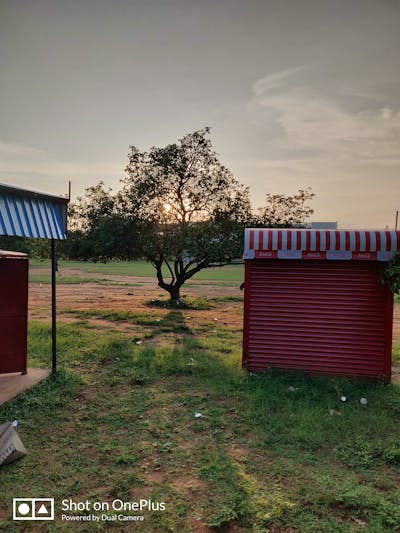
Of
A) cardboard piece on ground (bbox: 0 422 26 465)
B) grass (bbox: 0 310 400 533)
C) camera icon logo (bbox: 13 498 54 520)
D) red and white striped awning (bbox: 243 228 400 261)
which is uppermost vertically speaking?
red and white striped awning (bbox: 243 228 400 261)

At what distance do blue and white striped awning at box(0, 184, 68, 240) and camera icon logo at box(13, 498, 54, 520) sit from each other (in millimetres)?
3459

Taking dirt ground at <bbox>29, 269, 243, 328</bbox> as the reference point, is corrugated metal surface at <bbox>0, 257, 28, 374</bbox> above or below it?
above

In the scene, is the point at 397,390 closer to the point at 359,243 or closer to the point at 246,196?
the point at 359,243

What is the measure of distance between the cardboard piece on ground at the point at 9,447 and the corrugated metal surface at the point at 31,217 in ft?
8.87

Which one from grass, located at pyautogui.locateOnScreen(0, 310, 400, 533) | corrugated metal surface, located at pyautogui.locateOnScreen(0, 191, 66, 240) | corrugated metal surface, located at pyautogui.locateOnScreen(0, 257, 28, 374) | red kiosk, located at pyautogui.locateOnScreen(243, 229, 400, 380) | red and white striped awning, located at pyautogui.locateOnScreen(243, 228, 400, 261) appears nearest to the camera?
grass, located at pyautogui.locateOnScreen(0, 310, 400, 533)

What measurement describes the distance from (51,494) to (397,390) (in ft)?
20.1

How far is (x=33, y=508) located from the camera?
3.81 metres

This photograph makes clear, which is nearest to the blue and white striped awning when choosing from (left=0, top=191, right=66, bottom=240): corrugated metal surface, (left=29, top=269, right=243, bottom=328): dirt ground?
(left=0, top=191, right=66, bottom=240): corrugated metal surface

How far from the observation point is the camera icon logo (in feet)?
12.2

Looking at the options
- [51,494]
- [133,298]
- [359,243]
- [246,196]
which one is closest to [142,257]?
[133,298]

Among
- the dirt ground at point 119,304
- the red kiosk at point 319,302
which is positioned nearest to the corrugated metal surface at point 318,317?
the red kiosk at point 319,302

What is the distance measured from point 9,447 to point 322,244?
246 inches

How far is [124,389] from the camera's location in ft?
23.2

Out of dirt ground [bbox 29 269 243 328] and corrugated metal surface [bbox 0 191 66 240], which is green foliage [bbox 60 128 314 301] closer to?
dirt ground [bbox 29 269 243 328]
